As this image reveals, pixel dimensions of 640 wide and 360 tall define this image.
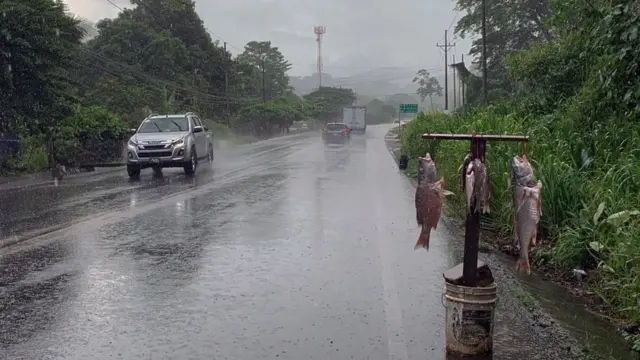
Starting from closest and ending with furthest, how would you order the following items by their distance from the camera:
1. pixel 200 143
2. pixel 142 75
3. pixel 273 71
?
pixel 200 143, pixel 142 75, pixel 273 71

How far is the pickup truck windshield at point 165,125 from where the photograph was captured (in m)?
20.9

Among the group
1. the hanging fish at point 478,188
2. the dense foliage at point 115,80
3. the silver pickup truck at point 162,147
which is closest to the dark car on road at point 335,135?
the dense foliage at point 115,80

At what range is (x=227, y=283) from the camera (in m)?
6.82

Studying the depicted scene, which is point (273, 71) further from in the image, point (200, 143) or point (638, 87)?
point (638, 87)

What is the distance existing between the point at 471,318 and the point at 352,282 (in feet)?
7.37

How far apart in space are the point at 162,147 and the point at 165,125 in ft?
5.92

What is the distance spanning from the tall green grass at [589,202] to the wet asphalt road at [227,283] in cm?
105

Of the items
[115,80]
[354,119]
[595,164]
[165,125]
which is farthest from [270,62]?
[595,164]

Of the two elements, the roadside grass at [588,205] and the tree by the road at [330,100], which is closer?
the roadside grass at [588,205]

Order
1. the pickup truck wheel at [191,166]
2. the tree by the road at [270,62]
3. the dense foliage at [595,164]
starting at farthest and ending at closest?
the tree by the road at [270,62], the pickup truck wheel at [191,166], the dense foliage at [595,164]

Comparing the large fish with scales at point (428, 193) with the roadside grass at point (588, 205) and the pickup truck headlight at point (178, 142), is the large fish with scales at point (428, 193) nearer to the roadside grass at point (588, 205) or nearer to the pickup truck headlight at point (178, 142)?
the roadside grass at point (588, 205)

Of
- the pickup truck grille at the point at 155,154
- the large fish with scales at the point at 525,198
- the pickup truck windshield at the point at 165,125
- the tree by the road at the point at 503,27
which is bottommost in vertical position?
the pickup truck grille at the point at 155,154

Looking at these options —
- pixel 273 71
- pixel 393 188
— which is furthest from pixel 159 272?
pixel 273 71

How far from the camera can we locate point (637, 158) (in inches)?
313
